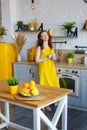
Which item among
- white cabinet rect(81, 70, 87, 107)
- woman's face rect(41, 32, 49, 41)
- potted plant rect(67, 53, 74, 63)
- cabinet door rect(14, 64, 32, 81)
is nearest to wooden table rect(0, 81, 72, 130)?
woman's face rect(41, 32, 49, 41)

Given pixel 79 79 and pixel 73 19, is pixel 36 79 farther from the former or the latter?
pixel 73 19

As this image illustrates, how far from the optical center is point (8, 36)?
20.4 feet

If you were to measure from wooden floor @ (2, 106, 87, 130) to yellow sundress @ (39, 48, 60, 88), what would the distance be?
0.60 m

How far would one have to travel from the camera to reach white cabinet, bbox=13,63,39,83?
537 centimetres

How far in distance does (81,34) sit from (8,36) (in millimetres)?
1933

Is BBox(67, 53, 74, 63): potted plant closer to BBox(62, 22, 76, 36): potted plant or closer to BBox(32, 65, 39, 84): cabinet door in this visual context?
BBox(62, 22, 76, 36): potted plant

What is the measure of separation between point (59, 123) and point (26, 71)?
1.77 meters

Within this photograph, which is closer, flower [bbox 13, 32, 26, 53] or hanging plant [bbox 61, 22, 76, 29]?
hanging plant [bbox 61, 22, 76, 29]

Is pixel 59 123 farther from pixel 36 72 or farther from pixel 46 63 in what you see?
pixel 36 72

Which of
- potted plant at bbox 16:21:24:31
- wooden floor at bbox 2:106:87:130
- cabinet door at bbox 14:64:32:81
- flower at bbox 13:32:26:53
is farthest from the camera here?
potted plant at bbox 16:21:24:31

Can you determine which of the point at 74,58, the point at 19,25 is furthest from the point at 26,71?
the point at 19,25

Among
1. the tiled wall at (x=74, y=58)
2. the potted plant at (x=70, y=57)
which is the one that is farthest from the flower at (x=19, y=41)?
the potted plant at (x=70, y=57)

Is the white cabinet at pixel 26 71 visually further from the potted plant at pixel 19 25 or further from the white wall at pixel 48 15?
the potted plant at pixel 19 25

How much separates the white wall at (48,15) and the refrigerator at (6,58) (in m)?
0.47
